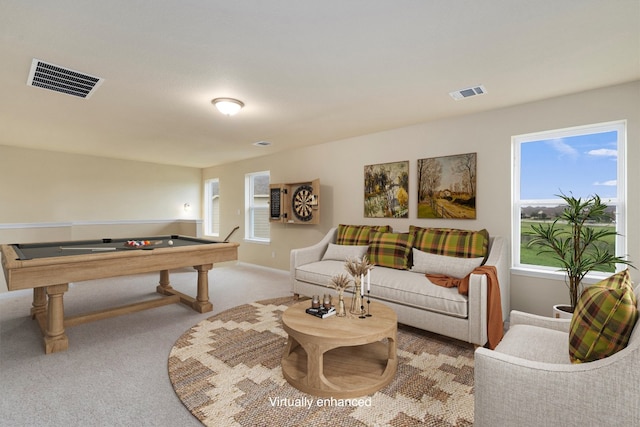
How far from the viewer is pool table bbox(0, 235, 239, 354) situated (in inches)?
99.3

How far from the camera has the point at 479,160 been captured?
3582mm

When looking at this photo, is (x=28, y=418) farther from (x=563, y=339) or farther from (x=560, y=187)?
(x=560, y=187)

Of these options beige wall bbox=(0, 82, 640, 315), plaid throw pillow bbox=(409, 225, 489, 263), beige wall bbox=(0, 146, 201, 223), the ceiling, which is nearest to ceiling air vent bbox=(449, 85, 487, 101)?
the ceiling

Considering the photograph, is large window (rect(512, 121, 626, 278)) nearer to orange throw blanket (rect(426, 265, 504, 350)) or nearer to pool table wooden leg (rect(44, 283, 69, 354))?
orange throw blanket (rect(426, 265, 504, 350))

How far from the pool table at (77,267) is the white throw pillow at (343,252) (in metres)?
1.28

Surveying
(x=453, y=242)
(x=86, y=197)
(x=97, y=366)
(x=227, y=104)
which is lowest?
(x=97, y=366)

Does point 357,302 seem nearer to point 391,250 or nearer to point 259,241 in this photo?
point 391,250

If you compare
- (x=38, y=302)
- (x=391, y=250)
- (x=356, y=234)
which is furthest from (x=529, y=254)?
(x=38, y=302)

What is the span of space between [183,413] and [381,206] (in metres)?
3.37

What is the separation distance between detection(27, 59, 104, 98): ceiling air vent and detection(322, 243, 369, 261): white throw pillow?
314 centimetres

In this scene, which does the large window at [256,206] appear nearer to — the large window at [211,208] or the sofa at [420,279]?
the large window at [211,208]

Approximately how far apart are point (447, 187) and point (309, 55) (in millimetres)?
2409

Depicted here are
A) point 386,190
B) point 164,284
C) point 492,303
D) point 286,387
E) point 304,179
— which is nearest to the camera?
point 286,387

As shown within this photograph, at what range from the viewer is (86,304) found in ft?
13.0
